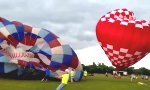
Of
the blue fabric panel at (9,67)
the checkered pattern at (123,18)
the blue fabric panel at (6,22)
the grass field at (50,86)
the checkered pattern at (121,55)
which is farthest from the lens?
the checkered pattern at (121,55)

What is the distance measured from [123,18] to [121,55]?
12.0 feet

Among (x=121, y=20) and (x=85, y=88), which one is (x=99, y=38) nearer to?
(x=121, y=20)

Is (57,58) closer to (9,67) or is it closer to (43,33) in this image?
(43,33)

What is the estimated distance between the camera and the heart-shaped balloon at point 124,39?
1508 inches

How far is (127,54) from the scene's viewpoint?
38844 mm

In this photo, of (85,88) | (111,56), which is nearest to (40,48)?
(85,88)

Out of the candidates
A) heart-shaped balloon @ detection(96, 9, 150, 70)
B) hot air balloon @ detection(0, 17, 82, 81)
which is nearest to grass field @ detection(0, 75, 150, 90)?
hot air balloon @ detection(0, 17, 82, 81)

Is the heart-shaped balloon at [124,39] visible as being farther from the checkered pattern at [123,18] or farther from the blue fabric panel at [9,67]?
the blue fabric panel at [9,67]

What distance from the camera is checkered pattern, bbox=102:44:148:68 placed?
127 ft

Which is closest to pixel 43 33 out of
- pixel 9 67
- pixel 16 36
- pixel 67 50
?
pixel 16 36

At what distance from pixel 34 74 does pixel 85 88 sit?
6518mm

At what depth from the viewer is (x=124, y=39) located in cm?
3847

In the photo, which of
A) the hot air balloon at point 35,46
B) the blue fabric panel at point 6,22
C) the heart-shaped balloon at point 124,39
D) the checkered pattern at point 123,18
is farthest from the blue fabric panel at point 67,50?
the checkered pattern at point 123,18

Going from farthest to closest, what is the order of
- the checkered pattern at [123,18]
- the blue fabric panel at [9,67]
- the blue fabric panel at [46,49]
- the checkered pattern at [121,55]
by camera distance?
1. the checkered pattern at [121,55]
2. the checkered pattern at [123,18]
3. the blue fabric panel at [46,49]
4. the blue fabric panel at [9,67]
